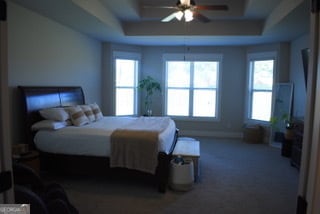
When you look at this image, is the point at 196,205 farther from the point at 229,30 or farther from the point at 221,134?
the point at 221,134

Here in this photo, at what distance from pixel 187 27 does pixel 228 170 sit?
3.18 meters

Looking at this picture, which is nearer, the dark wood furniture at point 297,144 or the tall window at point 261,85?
the dark wood furniture at point 297,144

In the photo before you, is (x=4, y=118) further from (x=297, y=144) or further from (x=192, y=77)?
(x=192, y=77)

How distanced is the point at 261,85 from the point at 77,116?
16.1 feet

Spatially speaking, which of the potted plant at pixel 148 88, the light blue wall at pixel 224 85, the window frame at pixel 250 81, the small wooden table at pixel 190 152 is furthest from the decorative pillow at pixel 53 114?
the window frame at pixel 250 81

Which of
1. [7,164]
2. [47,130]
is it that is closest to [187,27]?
[47,130]

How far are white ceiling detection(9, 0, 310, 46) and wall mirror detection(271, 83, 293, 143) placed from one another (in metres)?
1.17

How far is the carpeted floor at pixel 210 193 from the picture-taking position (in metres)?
3.04

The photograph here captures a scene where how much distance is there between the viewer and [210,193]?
346 cm

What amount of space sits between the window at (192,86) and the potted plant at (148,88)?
0.38m

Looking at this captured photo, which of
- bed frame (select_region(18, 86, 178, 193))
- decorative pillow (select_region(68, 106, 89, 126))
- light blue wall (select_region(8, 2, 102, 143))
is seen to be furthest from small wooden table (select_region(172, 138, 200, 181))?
light blue wall (select_region(8, 2, 102, 143))

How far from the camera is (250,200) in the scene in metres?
3.28

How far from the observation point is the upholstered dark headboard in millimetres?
3750

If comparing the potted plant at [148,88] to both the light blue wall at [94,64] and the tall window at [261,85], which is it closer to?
the light blue wall at [94,64]
